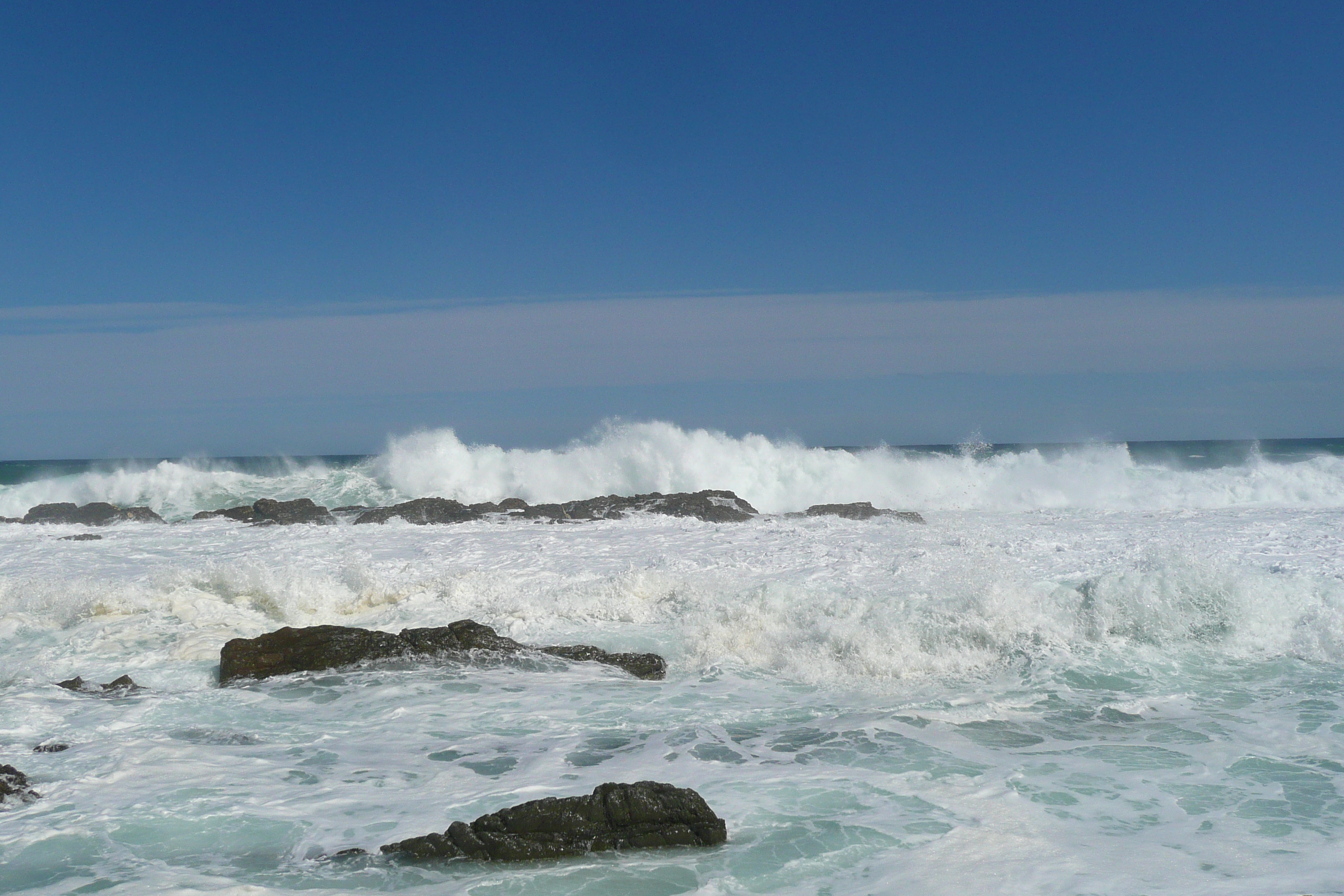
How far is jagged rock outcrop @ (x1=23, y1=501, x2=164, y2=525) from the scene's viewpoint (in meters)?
22.2

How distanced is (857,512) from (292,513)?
1286cm

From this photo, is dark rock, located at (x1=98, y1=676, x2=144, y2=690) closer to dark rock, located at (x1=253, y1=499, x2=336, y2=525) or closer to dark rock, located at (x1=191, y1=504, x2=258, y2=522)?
dark rock, located at (x1=253, y1=499, x2=336, y2=525)

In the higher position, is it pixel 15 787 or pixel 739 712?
pixel 15 787

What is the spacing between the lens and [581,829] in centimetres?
494

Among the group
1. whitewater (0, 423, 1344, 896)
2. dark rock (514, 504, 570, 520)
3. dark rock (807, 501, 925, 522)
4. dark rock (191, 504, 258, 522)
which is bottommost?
whitewater (0, 423, 1344, 896)

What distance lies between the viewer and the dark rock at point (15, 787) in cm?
548

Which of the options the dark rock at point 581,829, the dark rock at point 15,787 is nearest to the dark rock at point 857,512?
the dark rock at point 581,829

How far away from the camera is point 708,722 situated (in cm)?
740

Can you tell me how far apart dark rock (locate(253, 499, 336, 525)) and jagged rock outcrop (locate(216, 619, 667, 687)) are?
11721mm

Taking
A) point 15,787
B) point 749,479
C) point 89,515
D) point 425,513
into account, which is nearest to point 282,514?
point 425,513

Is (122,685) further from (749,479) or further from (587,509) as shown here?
(749,479)

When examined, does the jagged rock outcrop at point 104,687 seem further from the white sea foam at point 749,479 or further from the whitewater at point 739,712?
the white sea foam at point 749,479

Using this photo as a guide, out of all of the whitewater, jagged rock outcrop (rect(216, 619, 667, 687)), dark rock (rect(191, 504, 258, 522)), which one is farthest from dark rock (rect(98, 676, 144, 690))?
dark rock (rect(191, 504, 258, 522))

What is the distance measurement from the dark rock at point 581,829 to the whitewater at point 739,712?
92mm
